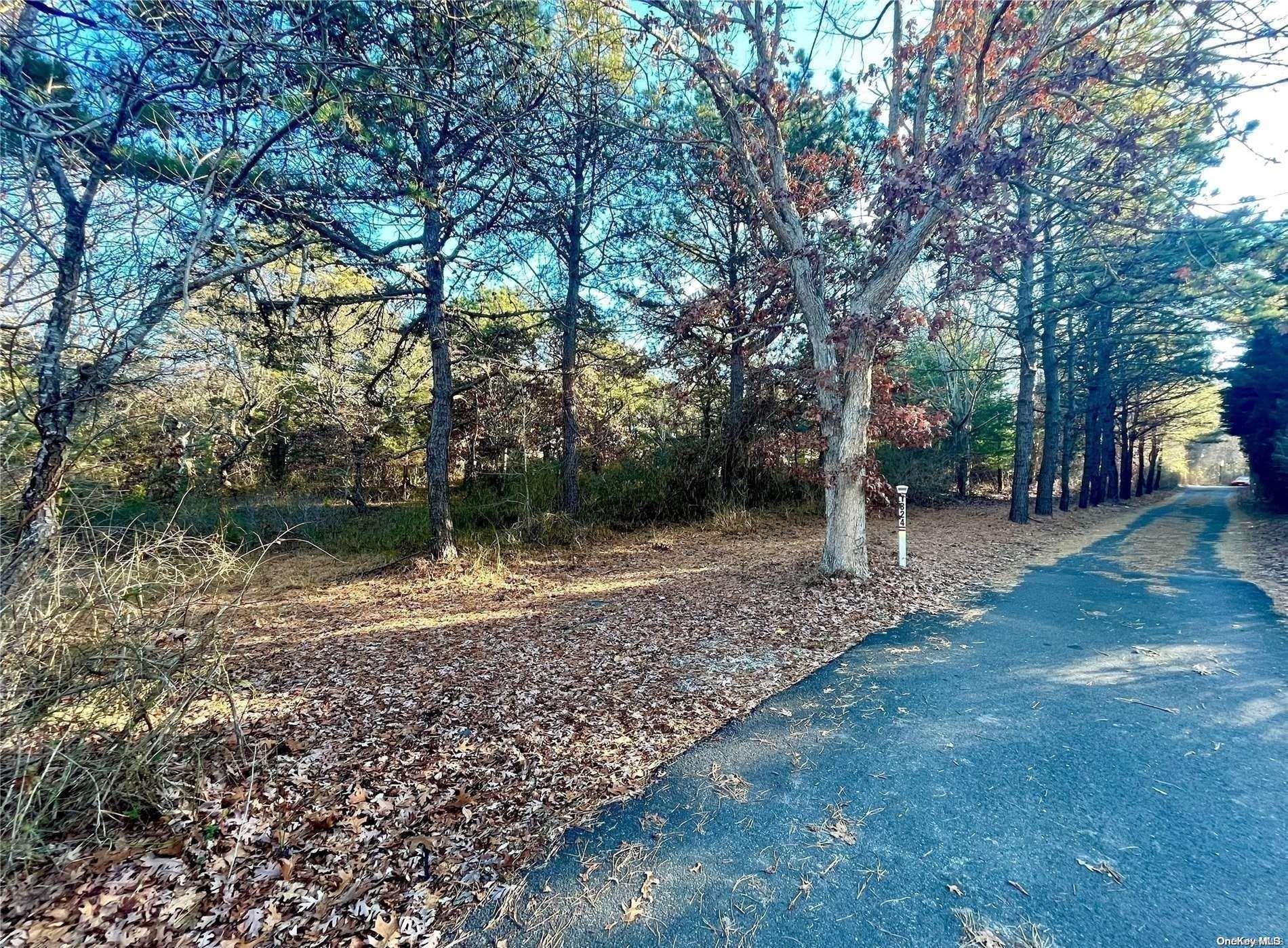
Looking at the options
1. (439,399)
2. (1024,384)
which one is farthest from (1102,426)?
(439,399)

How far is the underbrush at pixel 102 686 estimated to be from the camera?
2.16 meters

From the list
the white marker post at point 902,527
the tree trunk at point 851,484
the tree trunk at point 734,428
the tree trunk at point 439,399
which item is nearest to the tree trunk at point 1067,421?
the tree trunk at point 734,428

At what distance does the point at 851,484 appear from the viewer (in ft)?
21.7

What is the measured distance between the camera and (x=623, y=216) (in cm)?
974

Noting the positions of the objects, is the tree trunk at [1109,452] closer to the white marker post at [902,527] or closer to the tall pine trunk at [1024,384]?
the tall pine trunk at [1024,384]

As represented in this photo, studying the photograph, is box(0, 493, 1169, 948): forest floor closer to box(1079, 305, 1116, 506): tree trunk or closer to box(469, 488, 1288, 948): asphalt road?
box(469, 488, 1288, 948): asphalt road

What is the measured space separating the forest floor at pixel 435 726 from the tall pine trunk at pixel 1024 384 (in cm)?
656

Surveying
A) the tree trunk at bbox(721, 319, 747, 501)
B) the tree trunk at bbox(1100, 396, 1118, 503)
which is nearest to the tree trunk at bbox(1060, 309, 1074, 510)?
the tree trunk at bbox(1100, 396, 1118, 503)

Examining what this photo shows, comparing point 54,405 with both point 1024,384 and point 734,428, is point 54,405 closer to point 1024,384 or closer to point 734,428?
point 734,428

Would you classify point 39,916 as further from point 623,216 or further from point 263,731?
point 623,216

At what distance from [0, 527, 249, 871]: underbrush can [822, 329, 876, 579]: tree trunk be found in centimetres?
626

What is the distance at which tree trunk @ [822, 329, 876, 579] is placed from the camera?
6566 mm

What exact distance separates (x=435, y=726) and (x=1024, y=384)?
596 inches

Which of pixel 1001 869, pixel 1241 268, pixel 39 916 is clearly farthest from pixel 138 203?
pixel 1241 268
